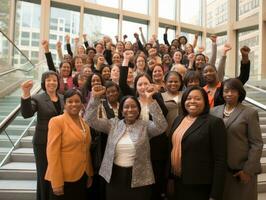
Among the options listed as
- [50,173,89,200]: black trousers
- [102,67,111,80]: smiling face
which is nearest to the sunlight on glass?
[102,67,111,80]: smiling face

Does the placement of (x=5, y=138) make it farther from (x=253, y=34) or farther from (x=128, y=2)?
(x=253, y=34)

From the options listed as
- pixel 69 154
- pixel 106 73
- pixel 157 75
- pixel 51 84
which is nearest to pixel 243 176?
pixel 69 154

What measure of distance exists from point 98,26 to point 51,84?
9178 mm

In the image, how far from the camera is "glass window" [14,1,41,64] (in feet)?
32.9

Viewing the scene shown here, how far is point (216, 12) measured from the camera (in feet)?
49.6

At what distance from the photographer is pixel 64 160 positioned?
8.53 ft

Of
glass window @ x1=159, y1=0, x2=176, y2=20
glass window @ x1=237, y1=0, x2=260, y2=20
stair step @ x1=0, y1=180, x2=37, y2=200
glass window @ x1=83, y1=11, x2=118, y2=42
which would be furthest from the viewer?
glass window @ x1=159, y1=0, x2=176, y2=20

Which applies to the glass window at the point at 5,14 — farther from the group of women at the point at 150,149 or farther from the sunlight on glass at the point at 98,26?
the group of women at the point at 150,149

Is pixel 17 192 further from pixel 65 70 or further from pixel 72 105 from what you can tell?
pixel 65 70

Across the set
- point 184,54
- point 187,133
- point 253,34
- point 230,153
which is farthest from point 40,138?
point 253,34

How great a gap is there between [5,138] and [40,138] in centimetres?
169

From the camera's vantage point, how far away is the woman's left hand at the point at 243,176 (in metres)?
2.48

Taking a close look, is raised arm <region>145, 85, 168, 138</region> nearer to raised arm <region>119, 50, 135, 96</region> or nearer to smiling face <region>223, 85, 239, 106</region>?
smiling face <region>223, 85, 239, 106</region>

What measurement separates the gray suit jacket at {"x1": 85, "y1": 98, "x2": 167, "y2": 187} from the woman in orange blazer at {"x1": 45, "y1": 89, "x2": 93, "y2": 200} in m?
0.15
